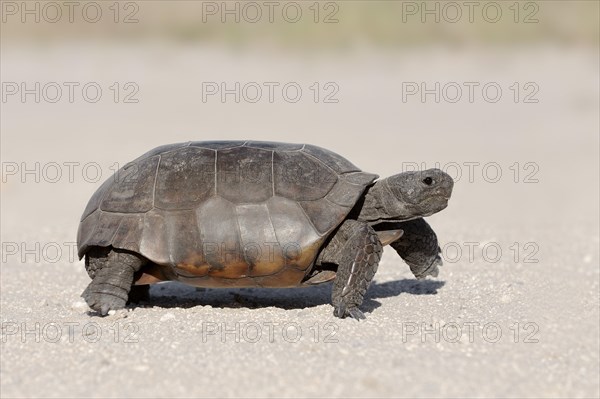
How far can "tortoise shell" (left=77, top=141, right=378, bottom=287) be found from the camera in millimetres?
7426

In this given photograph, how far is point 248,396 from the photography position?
5711mm

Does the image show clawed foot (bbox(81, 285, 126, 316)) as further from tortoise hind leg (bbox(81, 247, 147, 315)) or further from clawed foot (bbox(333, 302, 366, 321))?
clawed foot (bbox(333, 302, 366, 321))

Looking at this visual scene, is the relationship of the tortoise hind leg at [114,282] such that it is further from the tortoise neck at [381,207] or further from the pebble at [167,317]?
the tortoise neck at [381,207]

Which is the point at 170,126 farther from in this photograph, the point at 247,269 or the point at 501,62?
the point at 247,269

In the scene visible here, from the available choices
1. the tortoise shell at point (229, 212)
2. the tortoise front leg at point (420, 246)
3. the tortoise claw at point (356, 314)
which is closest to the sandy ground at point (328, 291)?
the tortoise claw at point (356, 314)

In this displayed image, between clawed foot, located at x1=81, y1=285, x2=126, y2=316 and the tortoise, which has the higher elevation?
the tortoise

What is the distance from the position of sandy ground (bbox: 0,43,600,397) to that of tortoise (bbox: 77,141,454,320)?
14.6 inches

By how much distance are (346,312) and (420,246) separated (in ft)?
5.16

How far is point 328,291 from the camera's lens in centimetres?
909

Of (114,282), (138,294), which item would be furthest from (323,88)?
(114,282)

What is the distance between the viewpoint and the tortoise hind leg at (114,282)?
306 inches

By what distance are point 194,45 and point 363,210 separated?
29.7 m

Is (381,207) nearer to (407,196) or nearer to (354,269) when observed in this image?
(407,196)

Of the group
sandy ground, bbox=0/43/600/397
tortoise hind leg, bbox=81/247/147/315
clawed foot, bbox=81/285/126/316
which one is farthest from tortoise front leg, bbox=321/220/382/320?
clawed foot, bbox=81/285/126/316
